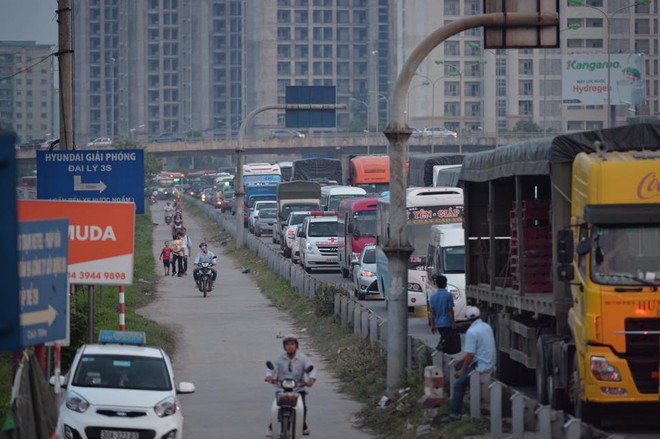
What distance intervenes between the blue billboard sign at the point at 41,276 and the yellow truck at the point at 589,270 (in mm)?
6563

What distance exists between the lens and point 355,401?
2169cm

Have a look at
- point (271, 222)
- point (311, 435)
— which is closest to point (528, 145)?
point (311, 435)

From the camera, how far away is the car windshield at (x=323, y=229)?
5162 centimetres

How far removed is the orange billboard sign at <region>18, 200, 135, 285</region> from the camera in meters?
18.8

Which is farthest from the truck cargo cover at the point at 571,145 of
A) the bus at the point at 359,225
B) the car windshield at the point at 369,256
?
the bus at the point at 359,225

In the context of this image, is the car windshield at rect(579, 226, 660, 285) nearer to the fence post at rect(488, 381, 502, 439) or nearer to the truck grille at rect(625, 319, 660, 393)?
the truck grille at rect(625, 319, 660, 393)

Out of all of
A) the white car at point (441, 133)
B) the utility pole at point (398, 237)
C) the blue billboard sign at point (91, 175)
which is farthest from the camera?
the white car at point (441, 133)

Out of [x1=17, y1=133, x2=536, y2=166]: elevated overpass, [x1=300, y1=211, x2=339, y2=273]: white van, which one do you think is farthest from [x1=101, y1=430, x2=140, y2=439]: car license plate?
[x1=17, y1=133, x2=536, y2=166]: elevated overpass

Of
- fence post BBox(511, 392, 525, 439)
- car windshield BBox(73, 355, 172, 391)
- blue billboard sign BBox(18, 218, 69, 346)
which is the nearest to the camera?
blue billboard sign BBox(18, 218, 69, 346)

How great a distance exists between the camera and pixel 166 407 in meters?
16.2

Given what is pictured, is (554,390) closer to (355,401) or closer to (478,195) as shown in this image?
(355,401)

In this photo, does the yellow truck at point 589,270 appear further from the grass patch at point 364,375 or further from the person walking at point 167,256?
the person walking at point 167,256

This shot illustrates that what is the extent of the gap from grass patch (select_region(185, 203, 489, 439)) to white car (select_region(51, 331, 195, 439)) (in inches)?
118

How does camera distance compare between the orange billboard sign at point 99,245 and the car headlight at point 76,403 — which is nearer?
the car headlight at point 76,403
